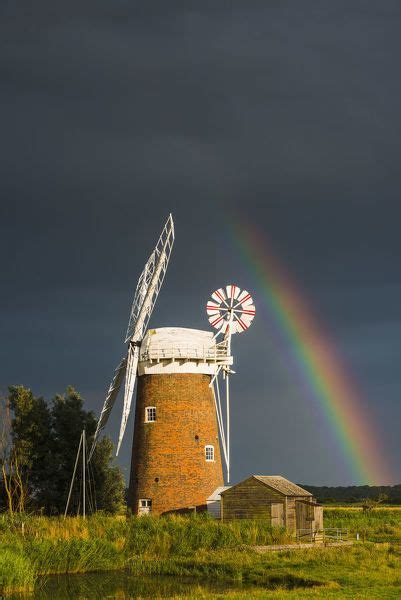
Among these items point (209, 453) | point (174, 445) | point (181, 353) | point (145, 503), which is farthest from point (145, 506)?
point (181, 353)

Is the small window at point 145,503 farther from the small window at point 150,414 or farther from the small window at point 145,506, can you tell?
the small window at point 150,414

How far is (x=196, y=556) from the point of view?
1577 inches

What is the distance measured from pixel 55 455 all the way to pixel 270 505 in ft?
58.6

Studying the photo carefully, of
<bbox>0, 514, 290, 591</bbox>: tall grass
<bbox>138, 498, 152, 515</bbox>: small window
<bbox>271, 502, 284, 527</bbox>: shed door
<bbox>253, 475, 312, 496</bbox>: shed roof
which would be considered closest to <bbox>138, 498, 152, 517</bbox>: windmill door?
<bbox>138, 498, 152, 515</bbox>: small window

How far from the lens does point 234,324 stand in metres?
57.8

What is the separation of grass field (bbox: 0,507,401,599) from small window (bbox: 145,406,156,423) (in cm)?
882

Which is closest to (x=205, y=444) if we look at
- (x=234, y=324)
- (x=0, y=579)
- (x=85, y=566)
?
(x=234, y=324)

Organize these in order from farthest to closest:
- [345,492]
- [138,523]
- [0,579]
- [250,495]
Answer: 1. [345,492]
2. [250,495]
3. [138,523]
4. [0,579]

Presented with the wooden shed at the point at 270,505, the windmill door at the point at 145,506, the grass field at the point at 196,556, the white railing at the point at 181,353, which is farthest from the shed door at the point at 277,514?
the white railing at the point at 181,353

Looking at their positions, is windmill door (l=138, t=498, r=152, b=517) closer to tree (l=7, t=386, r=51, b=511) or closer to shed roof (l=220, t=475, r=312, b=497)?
shed roof (l=220, t=475, r=312, b=497)

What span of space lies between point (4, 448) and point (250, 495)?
15.4m

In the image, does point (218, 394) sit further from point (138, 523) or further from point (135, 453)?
point (138, 523)

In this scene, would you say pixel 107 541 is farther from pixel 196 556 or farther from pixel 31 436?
pixel 31 436

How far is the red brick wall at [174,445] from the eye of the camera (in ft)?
176
